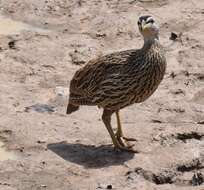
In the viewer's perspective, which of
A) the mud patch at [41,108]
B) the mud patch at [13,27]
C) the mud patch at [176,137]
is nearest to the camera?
the mud patch at [176,137]

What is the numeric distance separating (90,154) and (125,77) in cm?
88

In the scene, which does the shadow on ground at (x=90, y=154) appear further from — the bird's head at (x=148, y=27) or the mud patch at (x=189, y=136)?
the bird's head at (x=148, y=27)

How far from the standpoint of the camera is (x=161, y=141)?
898cm

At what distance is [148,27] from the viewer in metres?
8.61

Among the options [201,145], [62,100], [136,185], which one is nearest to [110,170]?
[136,185]

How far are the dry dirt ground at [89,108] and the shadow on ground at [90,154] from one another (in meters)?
0.01

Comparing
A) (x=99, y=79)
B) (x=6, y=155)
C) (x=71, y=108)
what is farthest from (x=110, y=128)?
(x=6, y=155)

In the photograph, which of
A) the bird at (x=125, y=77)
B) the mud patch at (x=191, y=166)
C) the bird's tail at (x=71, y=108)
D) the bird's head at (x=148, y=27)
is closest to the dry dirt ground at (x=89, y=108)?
the mud patch at (x=191, y=166)

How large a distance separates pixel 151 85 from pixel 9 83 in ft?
8.06

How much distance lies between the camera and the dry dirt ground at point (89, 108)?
8297 millimetres

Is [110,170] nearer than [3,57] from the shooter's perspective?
Yes

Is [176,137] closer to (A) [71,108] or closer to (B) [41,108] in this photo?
(A) [71,108]

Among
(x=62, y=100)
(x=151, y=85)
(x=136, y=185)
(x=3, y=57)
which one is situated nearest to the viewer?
(x=136, y=185)

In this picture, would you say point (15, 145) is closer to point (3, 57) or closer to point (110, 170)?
point (110, 170)
